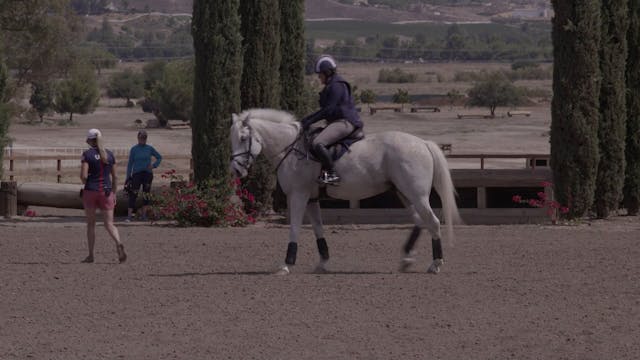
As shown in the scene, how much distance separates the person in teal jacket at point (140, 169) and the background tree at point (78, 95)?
5674 centimetres

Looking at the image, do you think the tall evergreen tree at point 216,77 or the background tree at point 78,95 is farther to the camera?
the background tree at point 78,95

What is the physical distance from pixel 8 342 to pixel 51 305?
190cm

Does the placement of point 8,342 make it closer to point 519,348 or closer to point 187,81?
point 519,348

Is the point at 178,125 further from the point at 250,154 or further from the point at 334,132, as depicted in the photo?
the point at 334,132

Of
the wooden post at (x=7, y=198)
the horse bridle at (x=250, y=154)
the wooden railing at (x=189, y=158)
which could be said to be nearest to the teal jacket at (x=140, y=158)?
the wooden railing at (x=189, y=158)

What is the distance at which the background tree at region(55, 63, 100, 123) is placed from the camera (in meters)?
78.5

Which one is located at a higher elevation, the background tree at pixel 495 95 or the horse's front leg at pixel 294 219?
the horse's front leg at pixel 294 219

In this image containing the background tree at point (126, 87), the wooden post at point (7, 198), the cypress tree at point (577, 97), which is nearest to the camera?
the cypress tree at point (577, 97)

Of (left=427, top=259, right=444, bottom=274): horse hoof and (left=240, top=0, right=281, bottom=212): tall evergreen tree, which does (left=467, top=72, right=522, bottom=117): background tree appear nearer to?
(left=240, top=0, right=281, bottom=212): tall evergreen tree

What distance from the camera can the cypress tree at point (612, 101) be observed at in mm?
21672

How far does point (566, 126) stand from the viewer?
2130cm

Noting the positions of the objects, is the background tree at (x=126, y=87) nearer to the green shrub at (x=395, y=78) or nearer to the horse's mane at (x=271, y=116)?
the green shrub at (x=395, y=78)

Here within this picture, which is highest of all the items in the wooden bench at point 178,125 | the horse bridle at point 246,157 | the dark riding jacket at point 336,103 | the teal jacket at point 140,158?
the dark riding jacket at point 336,103

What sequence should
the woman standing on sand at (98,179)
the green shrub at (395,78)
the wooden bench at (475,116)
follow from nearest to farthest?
1. the woman standing on sand at (98,179)
2. the wooden bench at (475,116)
3. the green shrub at (395,78)
